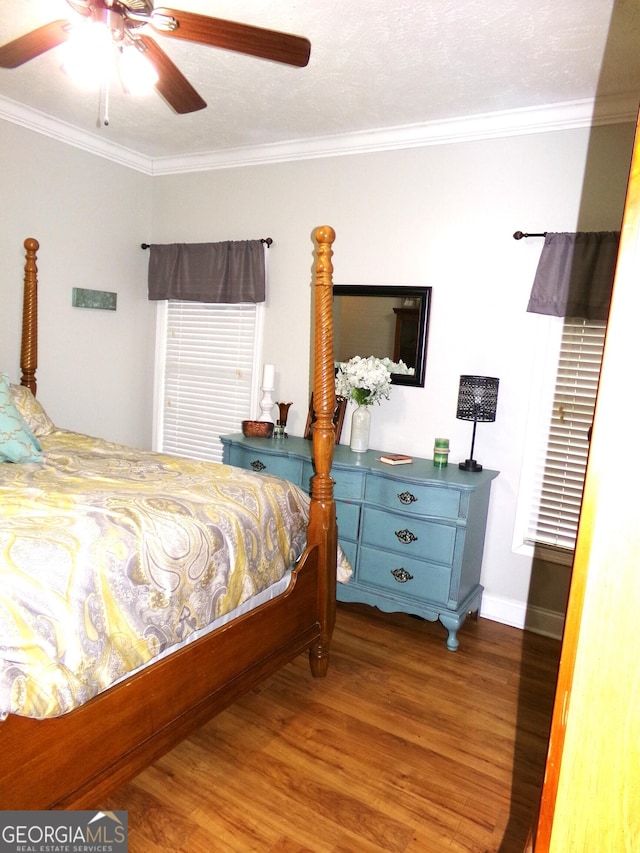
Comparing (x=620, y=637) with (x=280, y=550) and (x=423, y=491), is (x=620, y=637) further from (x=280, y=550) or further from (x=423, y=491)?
(x=423, y=491)

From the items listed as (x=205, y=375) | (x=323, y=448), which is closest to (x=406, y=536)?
(x=323, y=448)

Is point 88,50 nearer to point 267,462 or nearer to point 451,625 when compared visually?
point 267,462

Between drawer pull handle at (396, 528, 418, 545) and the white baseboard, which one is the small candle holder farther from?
the white baseboard

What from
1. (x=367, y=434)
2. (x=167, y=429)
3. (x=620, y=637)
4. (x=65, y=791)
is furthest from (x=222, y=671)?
(x=167, y=429)

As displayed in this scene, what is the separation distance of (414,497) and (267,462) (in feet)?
3.01

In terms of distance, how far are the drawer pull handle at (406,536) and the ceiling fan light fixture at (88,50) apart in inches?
89.0

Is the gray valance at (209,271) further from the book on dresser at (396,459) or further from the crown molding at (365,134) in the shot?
the book on dresser at (396,459)

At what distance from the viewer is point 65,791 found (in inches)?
56.0

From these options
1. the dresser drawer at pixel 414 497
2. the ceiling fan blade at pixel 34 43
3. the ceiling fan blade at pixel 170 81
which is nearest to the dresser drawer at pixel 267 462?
the dresser drawer at pixel 414 497

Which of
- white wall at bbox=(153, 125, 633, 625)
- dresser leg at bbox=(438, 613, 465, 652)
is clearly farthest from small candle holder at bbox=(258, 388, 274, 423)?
dresser leg at bbox=(438, 613, 465, 652)

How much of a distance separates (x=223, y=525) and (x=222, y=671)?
18.7 inches

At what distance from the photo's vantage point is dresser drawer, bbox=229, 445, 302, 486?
3.26 m

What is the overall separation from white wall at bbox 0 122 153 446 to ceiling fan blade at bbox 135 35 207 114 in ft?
5.45

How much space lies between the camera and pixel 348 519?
3084 mm
